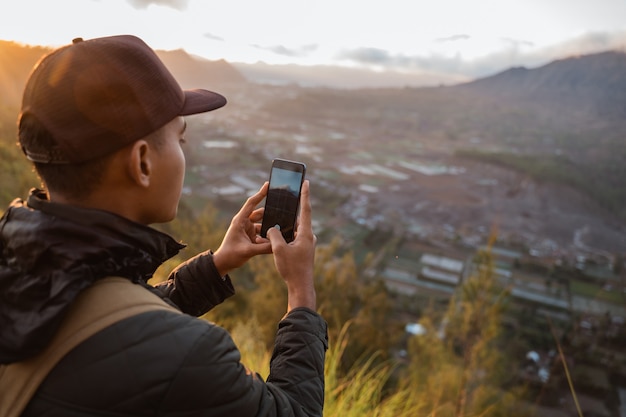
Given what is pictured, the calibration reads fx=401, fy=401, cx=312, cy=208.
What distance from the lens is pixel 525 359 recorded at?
50.2 ft

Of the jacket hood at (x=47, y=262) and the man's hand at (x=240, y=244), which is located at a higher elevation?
the jacket hood at (x=47, y=262)

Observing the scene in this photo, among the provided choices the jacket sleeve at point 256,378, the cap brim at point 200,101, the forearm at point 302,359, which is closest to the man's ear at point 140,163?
the cap brim at point 200,101

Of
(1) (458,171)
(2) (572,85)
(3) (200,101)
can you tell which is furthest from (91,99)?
(2) (572,85)

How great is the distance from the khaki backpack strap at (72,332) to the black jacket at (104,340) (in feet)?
0.05

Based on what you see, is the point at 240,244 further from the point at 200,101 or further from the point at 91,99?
the point at 91,99

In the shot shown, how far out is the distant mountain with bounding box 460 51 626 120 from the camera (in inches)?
1369

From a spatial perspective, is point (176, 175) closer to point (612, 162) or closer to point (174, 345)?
point (174, 345)

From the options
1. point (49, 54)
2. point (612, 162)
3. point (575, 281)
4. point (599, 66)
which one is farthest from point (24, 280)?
point (599, 66)

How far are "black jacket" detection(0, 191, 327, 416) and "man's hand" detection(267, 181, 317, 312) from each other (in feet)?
0.88

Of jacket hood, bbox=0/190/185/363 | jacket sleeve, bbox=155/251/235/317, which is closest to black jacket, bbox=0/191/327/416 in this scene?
jacket hood, bbox=0/190/185/363

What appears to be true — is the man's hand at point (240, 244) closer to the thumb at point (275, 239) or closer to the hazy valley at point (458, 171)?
the thumb at point (275, 239)

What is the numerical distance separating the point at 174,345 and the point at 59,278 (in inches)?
8.5

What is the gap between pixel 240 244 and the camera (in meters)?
1.30

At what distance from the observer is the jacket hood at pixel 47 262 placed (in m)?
0.63
